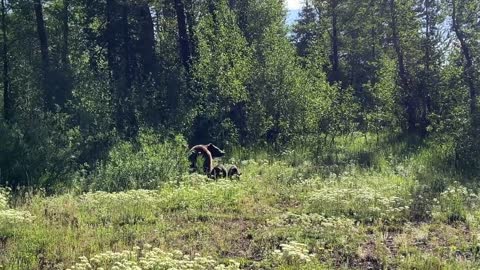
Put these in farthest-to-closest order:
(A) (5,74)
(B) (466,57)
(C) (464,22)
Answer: (A) (5,74) → (C) (464,22) → (B) (466,57)

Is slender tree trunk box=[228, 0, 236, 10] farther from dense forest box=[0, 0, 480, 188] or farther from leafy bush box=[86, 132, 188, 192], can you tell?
leafy bush box=[86, 132, 188, 192]

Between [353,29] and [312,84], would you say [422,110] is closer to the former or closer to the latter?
[312,84]

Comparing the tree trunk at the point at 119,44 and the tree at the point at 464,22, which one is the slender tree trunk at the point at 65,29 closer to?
the tree trunk at the point at 119,44

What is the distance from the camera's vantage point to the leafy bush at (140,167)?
12.2m

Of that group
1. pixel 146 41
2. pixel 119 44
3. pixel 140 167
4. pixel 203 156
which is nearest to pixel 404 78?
pixel 203 156

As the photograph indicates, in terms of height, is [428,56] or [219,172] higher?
[428,56]

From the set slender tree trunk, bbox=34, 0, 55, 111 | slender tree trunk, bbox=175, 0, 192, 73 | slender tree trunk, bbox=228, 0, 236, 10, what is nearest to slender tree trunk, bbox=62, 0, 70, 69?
slender tree trunk, bbox=34, 0, 55, 111

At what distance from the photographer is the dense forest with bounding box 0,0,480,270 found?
760 cm

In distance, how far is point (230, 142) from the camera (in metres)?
19.8

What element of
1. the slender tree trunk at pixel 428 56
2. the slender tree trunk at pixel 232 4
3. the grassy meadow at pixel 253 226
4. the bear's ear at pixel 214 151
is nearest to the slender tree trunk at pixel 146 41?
the slender tree trunk at pixel 232 4

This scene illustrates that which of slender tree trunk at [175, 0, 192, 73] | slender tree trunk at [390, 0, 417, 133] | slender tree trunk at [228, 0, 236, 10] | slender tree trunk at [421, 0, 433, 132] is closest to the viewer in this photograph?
slender tree trunk at [421, 0, 433, 132]

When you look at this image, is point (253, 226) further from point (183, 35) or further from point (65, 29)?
point (65, 29)

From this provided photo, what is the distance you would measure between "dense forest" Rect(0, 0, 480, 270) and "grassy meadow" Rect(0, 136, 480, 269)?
39mm

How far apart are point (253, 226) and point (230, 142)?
11204 millimetres
